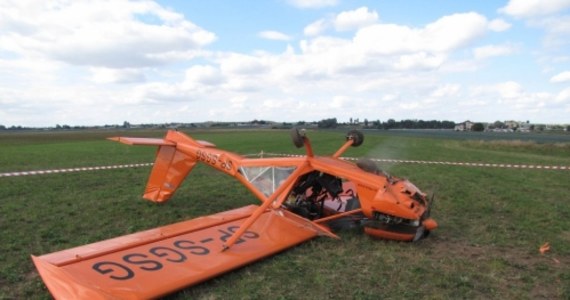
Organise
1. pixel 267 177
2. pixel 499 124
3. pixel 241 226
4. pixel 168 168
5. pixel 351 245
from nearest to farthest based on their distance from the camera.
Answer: pixel 241 226, pixel 351 245, pixel 267 177, pixel 168 168, pixel 499 124

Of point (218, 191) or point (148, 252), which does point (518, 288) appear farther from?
point (218, 191)

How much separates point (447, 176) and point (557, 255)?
9.86 metres

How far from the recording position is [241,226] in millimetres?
6465

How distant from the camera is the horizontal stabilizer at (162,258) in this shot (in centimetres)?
469

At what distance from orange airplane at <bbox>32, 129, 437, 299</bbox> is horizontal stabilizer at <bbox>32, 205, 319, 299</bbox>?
0.04 feet

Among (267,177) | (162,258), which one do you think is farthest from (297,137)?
(162,258)

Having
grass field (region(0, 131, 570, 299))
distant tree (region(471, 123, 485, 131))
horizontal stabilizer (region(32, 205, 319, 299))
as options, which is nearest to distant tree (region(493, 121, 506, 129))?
distant tree (region(471, 123, 485, 131))

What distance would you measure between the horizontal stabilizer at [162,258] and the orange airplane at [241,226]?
0.01 m

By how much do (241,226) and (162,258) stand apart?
1.37 metres

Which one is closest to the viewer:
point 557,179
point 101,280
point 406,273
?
point 101,280

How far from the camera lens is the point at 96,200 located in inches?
429

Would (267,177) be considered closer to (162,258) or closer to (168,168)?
(168,168)

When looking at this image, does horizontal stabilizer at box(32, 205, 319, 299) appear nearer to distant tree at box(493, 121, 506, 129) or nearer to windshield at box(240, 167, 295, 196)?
windshield at box(240, 167, 295, 196)

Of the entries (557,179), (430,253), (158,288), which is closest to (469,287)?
(430,253)
